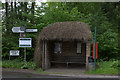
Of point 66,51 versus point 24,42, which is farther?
point 66,51

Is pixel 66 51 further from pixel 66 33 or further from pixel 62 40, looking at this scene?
pixel 66 33

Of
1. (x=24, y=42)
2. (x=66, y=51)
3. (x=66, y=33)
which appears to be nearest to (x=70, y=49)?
(x=66, y=51)

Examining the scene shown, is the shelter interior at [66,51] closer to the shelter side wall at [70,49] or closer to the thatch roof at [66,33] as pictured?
the shelter side wall at [70,49]

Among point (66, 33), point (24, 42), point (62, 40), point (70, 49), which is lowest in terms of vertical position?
point (70, 49)

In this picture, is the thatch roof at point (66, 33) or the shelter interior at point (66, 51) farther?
the shelter interior at point (66, 51)

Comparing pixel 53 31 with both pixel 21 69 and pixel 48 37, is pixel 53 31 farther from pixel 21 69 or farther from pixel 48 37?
pixel 21 69

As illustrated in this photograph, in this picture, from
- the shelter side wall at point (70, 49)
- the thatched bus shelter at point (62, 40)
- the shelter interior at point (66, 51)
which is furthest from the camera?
the shelter side wall at point (70, 49)

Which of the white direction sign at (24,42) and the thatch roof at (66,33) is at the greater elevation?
the thatch roof at (66,33)

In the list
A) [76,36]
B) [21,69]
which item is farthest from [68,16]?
[21,69]

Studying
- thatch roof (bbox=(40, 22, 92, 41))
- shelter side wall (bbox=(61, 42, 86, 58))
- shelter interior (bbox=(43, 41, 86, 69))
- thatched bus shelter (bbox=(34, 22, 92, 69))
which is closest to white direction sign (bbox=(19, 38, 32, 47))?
thatched bus shelter (bbox=(34, 22, 92, 69))

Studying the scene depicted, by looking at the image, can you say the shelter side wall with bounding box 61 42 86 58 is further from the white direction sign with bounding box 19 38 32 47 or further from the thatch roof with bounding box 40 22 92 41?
the white direction sign with bounding box 19 38 32 47

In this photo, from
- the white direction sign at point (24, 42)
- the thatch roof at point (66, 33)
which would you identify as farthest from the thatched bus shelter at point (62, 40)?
the white direction sign at point (24, 42)

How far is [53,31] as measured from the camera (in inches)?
449

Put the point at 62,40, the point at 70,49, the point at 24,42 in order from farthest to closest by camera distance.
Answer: the point at 70,49 < the point at 24,42 < the point at 62,40
